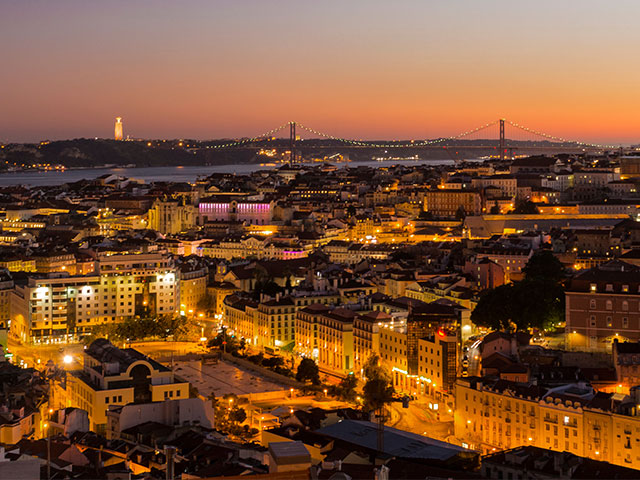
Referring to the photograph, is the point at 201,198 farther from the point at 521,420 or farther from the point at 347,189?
the point at 521,420

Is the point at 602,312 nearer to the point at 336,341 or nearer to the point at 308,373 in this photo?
the point at 336,341

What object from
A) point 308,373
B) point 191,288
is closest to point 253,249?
point 191,288

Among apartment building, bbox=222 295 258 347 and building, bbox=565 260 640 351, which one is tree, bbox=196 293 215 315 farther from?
building, bbox=565 260 640 351

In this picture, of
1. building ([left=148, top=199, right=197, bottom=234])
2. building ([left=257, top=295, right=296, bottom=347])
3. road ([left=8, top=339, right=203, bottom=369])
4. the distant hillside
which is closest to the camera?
road ([left=8, top=339, right=203, bottom=369])

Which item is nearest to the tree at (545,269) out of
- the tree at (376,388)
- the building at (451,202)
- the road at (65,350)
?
the tree at (376,388)

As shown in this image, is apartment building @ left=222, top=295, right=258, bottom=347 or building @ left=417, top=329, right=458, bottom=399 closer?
building @ left=417, top=329, right=458, bottom=399

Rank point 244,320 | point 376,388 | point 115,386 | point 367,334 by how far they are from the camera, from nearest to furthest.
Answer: point 115,386 < point 376,388 < point 367,334 < point 244,320

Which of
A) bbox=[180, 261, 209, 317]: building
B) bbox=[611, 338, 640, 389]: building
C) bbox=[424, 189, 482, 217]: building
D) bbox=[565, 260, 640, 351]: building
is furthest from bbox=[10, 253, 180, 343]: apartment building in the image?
bbox=[424, 189, 482, 217]: building
